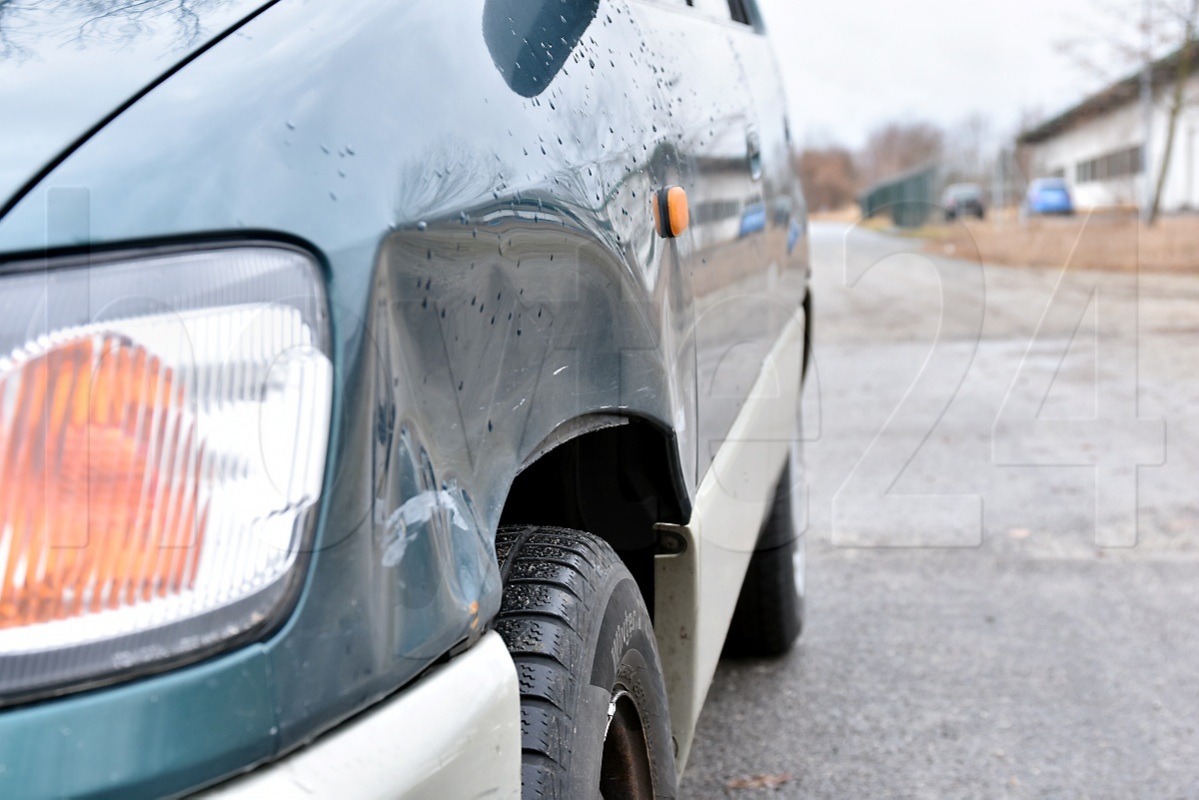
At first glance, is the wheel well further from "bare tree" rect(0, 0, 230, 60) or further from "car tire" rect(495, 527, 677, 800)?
"bare tree" rect(0, 0, 230, 60)

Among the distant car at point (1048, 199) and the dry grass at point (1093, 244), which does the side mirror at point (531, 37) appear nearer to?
the dry grass at point (1093, 244)

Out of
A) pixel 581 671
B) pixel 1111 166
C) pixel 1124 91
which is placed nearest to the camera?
pixel 581 671

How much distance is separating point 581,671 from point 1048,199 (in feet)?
130

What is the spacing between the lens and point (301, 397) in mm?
938

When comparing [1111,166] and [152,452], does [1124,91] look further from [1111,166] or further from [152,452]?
[152,452]

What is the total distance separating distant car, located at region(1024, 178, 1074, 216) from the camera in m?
36.5

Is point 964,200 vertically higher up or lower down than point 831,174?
lower down

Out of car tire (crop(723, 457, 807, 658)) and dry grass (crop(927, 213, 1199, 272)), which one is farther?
dry grass (crop(927, 213, 1199, 272))

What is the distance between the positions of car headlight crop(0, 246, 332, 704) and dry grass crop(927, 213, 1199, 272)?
16.5 m

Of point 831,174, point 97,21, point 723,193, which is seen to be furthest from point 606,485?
point 831,174

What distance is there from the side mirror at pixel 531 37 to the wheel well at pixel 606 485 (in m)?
0.49

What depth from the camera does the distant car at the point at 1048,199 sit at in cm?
3650

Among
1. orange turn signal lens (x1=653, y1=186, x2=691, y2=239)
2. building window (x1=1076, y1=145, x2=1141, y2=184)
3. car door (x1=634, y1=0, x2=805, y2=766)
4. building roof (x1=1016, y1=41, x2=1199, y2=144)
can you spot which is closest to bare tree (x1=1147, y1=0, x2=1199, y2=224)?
building roof (x1=1016, y1=41, x2=1199, y2=144)

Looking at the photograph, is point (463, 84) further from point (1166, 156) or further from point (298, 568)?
point (1166, 156)
